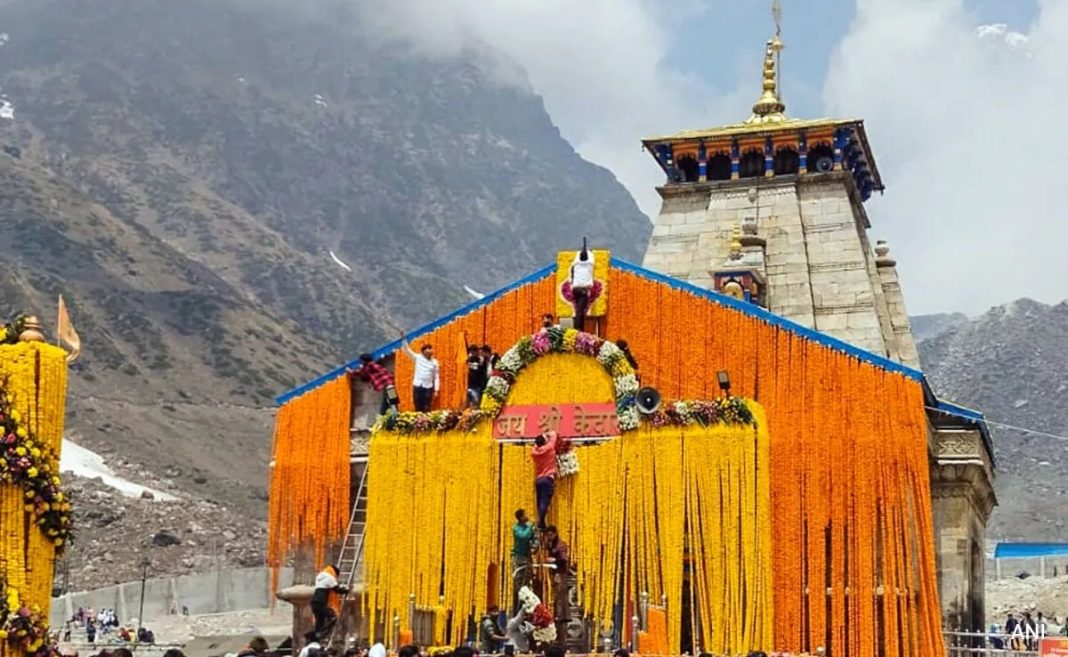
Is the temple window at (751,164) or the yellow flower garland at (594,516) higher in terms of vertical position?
the temple window at (751,164)

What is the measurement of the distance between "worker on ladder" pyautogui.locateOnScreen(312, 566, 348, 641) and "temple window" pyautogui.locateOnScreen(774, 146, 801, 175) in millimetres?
14891

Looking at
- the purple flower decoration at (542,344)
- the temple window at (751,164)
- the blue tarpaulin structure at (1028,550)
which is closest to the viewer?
the purple flower decoration at (542,344)

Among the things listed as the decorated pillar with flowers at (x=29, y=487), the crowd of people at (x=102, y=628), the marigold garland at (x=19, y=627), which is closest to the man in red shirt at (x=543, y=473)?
the decorated pillar with flowers at (x=29, y=487)

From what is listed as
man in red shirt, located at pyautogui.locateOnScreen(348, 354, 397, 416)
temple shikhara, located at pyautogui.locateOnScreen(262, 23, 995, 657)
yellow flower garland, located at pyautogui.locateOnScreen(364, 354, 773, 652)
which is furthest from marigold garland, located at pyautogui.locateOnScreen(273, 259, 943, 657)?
man in red shirt, located at pyautogui.locateOnScreen(348, 354, 397, 416)

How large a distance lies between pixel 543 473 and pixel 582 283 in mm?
3609

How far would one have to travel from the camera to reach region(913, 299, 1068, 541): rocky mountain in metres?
85.1

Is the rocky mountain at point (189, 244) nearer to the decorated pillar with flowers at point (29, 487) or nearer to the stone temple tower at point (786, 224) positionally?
the stone temple tower at point (786, 224)

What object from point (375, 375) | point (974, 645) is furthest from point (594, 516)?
point (974, 645)

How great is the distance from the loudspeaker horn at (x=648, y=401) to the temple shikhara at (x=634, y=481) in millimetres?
33

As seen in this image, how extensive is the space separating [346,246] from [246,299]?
5382 centimetres

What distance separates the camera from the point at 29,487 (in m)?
13.8

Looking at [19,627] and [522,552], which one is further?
[522,552]

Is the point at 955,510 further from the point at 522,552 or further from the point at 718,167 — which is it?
the point at 718,167

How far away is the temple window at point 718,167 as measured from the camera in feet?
101
